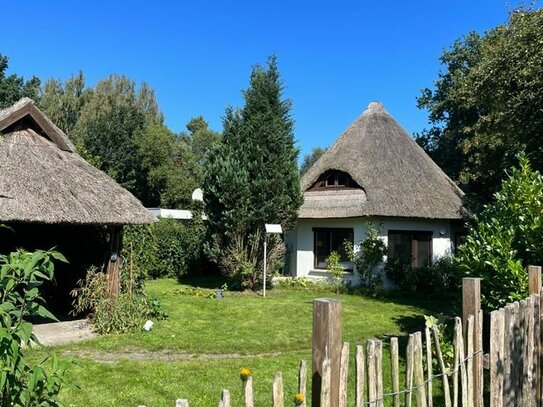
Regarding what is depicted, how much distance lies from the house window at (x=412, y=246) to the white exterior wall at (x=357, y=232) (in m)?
0.18

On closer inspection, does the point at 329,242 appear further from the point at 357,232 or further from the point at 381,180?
the point at 381,180

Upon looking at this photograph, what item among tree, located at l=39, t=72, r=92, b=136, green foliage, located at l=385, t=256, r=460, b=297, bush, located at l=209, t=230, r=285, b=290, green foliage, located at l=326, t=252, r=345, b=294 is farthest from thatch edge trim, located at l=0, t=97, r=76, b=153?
tree, located at l=39, t=72, r=92, b=136

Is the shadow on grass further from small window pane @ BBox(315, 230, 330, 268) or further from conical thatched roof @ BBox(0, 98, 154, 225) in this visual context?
conical thatched roof @ BBox(0, 98, 154, 225)

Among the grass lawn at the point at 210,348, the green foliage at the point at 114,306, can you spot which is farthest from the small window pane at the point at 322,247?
the green foliage at the point at 114,306

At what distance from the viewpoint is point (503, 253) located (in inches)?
251

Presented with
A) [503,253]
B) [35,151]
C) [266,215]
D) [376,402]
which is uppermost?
[35,151]

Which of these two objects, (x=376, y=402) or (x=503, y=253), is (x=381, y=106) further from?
(x=376, y=402)

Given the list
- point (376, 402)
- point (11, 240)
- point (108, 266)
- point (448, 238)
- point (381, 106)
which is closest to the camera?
point (376, 402)

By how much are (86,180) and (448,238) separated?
44.3 ft

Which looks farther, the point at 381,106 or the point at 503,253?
the point at 381,106

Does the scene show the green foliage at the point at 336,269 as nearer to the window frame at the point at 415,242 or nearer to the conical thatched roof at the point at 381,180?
the conical thatched roof at the point at 381,180

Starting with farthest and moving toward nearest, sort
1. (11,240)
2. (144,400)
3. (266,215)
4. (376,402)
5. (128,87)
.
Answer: (128,87) < (266,215) < (11,240) < (144,400) < (376,402)

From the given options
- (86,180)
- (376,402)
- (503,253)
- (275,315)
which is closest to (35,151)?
(86,180)

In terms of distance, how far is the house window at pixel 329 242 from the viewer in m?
17.8
